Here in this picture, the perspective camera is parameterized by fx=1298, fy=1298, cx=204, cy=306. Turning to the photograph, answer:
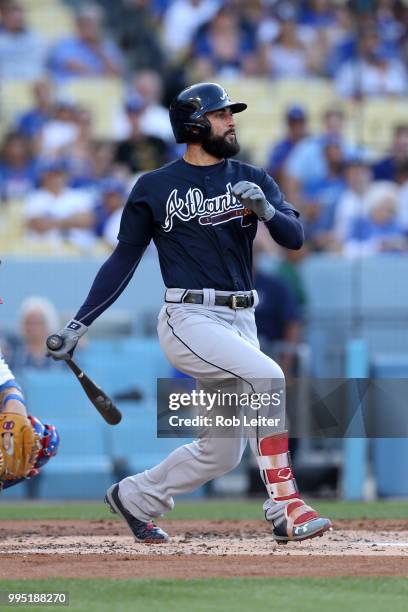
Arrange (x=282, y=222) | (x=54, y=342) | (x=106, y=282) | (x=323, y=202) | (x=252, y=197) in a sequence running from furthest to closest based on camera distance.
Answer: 1. (x=323, y=202)
2. (x=106, y=282)
3. (x=54, y=342)
4. (x=282, y=222)
5. (x=252, y=197)

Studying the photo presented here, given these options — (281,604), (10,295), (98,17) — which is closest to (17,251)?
(10,295)

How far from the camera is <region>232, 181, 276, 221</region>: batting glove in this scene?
5406mm

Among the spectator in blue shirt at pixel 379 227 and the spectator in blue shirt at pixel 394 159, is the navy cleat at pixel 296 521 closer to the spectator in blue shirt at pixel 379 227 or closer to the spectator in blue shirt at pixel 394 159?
the spectator in blue shirt at pixel 379 227

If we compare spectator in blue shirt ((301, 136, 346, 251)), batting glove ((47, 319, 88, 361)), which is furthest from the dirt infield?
spectator in blue shirt ((301, 136, 346, 251))

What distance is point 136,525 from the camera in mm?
5969

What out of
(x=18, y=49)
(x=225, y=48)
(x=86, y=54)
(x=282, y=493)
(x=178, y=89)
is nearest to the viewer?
(x=282, y=493)

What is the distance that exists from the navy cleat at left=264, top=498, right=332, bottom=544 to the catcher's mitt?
4.10 feet

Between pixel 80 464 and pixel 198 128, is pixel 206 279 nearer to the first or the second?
pixel 198 128

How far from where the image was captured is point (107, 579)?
4730 mm

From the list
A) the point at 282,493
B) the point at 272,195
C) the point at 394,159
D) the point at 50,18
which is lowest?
the point at 282,493

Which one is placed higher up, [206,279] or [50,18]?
[50,18]

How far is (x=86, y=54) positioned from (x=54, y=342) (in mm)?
8797

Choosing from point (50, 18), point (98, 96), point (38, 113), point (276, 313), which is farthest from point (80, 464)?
point (50, 18)

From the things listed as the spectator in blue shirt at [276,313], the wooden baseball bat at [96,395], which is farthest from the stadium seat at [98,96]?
the wooden baseball bat at [96,395]
